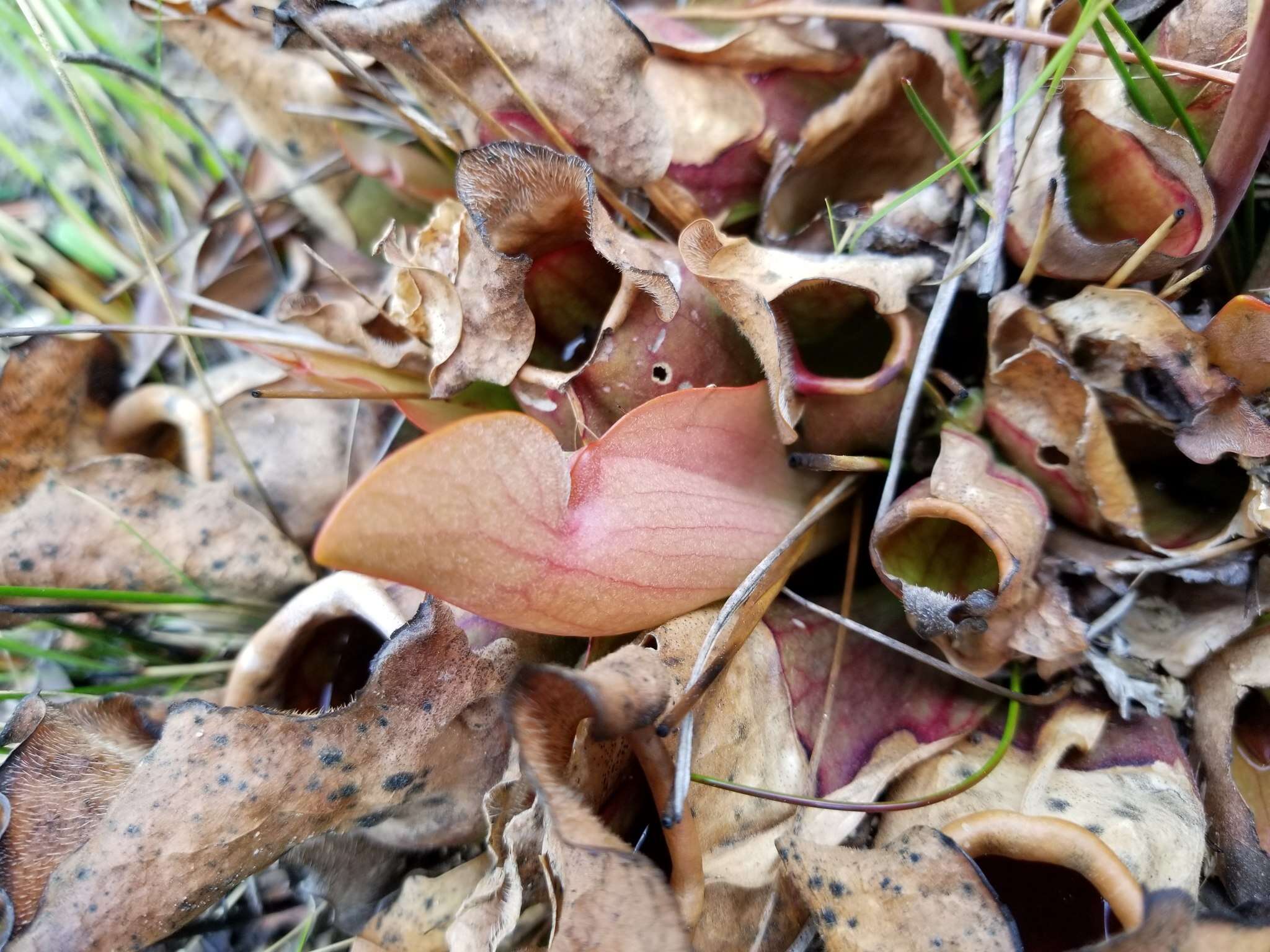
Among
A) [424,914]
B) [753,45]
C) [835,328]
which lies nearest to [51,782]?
[424,914]

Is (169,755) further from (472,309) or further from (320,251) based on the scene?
(320,251)

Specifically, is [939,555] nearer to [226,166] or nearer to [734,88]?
[734,88]

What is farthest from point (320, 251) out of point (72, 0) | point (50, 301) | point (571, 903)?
point (571, 903)

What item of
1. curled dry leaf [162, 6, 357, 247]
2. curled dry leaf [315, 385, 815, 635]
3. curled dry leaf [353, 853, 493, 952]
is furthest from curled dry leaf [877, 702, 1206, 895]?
curled dry leaf [162, 6, 357, 247]

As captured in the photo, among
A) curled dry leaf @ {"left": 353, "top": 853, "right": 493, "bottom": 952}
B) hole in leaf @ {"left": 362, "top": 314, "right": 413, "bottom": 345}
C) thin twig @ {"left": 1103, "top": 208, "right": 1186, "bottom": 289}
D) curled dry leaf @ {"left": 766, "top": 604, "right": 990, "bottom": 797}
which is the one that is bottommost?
curled dry leaf @ {"left": 353, "top": 853, "right": 493, "bottom": 952}

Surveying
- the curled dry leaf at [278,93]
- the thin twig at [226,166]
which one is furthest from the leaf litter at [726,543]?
the thin twig at [226,166]

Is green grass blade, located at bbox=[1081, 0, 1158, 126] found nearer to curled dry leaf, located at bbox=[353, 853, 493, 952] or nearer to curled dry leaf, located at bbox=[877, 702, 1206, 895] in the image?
curled dry leaf, located at bbox=[877, 702, 1206, 895]

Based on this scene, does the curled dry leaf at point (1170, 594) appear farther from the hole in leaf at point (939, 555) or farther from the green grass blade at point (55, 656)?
the green grass blade at point (55, 656)
